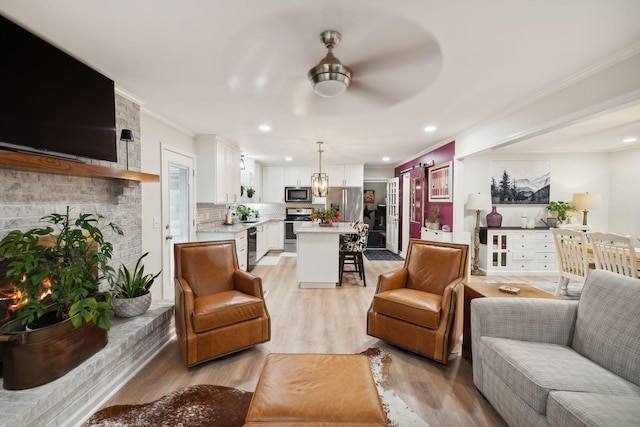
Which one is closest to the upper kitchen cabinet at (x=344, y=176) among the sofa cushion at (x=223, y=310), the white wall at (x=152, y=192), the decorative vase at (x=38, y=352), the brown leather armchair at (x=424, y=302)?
the white wall at (x=152, y=192)

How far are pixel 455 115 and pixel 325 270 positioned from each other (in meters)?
2.70

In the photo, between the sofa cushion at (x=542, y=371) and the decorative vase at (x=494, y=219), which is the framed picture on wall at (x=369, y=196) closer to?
the decorative vase at (x=494, y=219)

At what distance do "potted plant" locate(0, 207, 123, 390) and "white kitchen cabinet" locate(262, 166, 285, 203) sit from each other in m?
5.69

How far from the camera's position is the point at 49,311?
1807 mm

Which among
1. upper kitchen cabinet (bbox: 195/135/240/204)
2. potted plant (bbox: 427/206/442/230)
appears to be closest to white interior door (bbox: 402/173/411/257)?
potted plant (bbox: 427/206/442/230)

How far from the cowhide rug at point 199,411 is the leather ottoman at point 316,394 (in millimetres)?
460

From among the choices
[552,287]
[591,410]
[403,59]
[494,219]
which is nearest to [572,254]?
[552,287]

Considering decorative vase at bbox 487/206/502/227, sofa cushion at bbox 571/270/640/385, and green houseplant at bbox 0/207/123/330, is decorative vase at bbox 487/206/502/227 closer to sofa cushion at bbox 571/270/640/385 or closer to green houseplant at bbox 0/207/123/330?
sofa cushion at bbox 571/270/640/385

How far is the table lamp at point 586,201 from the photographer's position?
4719 millimetres

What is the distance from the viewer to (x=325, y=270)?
13.9 ft

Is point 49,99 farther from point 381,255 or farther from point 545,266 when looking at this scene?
point 545,266

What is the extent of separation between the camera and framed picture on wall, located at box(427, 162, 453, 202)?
4698mm

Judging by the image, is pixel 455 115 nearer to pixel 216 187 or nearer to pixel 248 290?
pixel 248 290

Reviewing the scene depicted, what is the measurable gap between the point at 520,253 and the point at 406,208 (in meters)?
2.49
